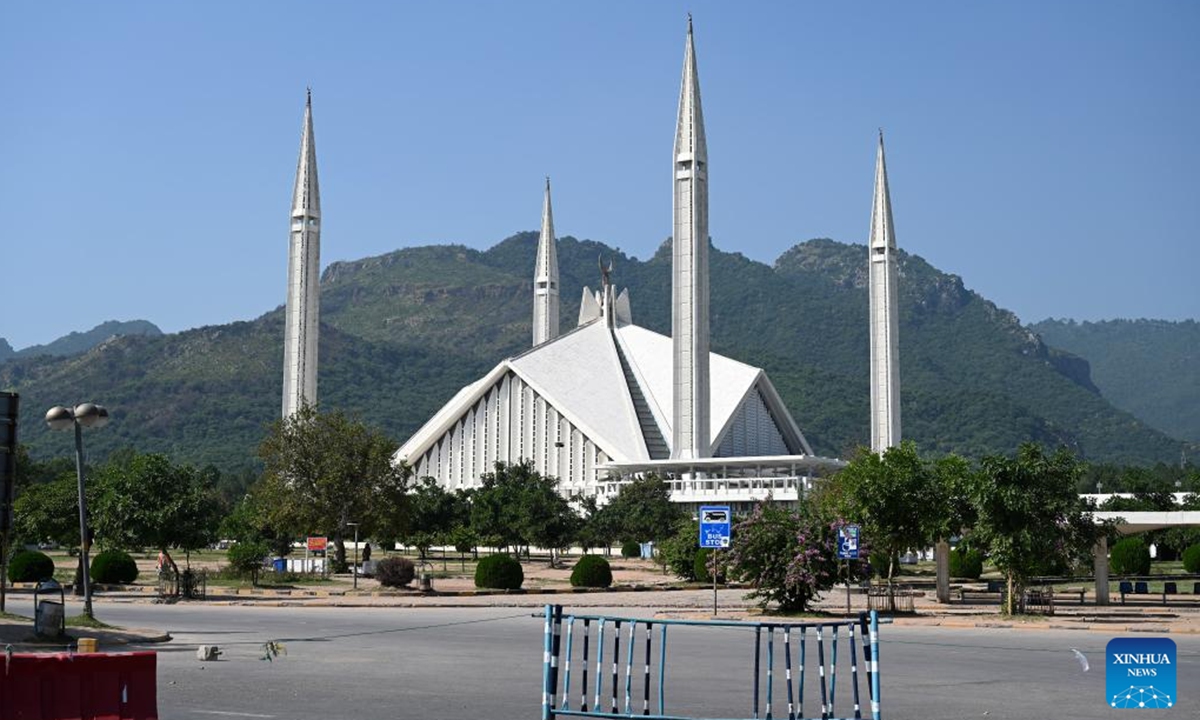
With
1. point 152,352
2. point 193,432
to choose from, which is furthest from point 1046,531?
point 152,352

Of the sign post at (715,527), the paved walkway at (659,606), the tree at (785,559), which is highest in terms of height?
the sign post at (715,527)

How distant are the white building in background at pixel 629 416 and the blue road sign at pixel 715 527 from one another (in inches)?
1731

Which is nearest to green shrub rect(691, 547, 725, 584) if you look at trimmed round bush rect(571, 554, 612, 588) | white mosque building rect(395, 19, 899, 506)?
trimmed round bush rect(571, 554, 612, 588)

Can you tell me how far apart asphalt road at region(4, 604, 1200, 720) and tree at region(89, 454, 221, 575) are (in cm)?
1044

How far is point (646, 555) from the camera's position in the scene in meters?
59.2

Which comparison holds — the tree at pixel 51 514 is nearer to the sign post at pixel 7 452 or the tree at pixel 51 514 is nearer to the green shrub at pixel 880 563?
the green shrub at pixel 880 563

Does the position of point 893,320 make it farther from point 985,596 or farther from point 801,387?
point 801,387

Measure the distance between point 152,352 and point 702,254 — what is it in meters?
115

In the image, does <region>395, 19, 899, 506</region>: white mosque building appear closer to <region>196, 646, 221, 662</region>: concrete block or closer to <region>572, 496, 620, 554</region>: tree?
<region>572, 496, 620, 554</region>: tree

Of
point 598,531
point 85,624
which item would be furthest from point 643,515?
point 85,624

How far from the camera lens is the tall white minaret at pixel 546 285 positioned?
3797 inches

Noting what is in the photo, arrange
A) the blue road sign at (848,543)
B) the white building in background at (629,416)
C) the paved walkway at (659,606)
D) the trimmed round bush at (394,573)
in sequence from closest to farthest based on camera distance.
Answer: the paved walkway at (659,606), the blue road sign at (848,543), the trimmed round bush at (394,573), the white building in background at (629,416)

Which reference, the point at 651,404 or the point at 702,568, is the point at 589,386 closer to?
the point at 651,404

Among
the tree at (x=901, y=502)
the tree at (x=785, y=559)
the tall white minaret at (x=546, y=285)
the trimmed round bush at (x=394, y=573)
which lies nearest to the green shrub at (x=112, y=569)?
the trimmed round bush at (x=394, y=573)
